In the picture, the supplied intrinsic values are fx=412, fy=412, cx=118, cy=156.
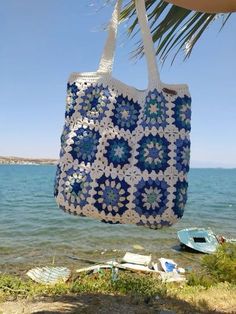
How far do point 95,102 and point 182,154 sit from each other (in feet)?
1.55

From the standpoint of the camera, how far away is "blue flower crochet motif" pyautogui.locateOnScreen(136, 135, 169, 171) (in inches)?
74.9

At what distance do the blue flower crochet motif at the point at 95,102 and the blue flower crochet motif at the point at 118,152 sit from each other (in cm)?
13

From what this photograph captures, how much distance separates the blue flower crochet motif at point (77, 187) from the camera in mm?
1860

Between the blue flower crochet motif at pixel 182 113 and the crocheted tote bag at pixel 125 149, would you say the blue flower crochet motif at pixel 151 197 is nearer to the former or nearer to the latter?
the crocheted tote bag at pixel 125 149

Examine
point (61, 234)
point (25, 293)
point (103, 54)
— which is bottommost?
point (61, 234)

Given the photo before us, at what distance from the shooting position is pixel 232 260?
8.55 meters

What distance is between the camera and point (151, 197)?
188 centimetres

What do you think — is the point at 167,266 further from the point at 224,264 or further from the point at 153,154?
the point at 153,154

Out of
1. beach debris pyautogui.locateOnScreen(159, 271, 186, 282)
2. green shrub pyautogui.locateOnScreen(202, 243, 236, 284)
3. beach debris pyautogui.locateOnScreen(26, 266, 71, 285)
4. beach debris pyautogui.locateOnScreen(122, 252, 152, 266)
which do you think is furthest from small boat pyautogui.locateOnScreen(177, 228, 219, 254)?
green shrub pyautogui.locateOnScreen(202, 243, 236, 284)

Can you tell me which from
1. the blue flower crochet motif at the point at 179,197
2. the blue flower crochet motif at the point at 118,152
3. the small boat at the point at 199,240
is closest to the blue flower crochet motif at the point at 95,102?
the blue flower crochet motif at the point at 118,152

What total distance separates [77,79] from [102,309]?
401 cm

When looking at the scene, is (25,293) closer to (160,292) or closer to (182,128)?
(160,292)

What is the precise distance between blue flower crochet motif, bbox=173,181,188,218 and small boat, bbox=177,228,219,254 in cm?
1603

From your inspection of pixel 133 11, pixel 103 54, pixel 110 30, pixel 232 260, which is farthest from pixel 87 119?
pixel 232 260
